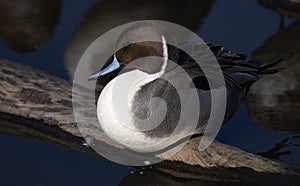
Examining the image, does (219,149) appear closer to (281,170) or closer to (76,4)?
(281,170)

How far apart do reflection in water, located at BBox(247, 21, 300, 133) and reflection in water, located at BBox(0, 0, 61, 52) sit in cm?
136

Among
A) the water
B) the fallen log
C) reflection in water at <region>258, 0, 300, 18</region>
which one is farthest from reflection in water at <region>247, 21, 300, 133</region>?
the fallen log

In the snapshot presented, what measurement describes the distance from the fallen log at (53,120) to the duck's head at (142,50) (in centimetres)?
45

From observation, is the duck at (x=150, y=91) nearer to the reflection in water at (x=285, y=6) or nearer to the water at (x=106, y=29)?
the water at (x=106, y=29)

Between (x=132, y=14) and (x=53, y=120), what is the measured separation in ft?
5.55

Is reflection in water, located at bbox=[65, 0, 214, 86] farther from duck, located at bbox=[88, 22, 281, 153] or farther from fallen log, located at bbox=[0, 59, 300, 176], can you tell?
duck, located at bbox=[88, 22, 281, 153]

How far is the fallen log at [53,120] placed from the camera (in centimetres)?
345

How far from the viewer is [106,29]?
4992 mm

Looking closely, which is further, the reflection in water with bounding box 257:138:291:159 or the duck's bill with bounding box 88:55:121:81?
the reflection in water with bounding box 257:138:291:159

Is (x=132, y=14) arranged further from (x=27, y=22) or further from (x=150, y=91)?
(x=150, y=91)

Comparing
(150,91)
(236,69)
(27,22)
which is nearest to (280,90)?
(236,69)

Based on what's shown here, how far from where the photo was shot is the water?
11.2 feet

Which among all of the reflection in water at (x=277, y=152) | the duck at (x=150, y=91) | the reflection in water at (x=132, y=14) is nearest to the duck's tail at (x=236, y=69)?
the duck at (x=150, y=91)

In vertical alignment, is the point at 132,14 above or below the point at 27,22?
above
